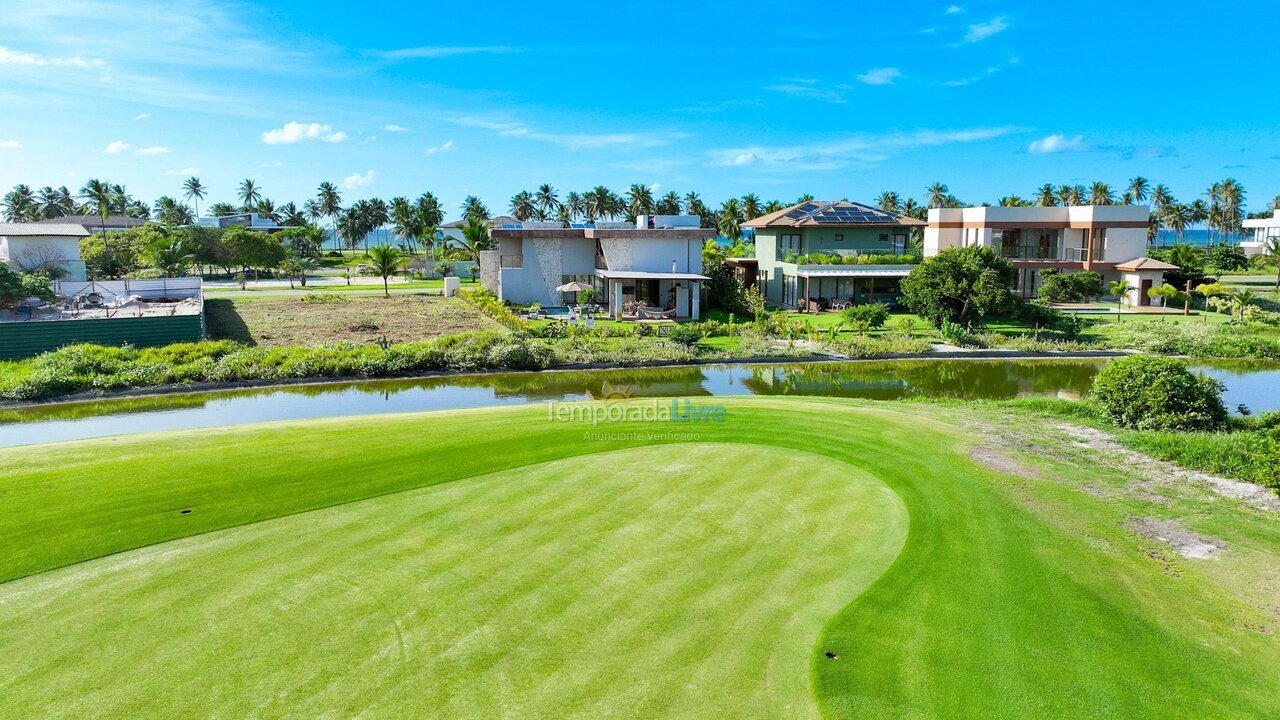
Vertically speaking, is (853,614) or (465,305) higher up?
(465,305)

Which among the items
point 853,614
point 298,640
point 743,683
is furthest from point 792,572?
point 298,640

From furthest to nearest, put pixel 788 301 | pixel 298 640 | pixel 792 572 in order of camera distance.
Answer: pixel 788 301 → pixel 792 572 → pixel 298 640

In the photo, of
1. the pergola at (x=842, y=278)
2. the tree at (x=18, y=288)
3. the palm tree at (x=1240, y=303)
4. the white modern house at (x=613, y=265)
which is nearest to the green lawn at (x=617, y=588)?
the tree at (x=18, y=288)

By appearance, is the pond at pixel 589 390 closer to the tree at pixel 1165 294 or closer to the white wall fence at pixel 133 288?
the tree at pixel 1165 294

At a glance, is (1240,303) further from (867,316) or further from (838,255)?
(867,316)

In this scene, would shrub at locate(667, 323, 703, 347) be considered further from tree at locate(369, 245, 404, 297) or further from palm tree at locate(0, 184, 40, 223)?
palm tree at locate(0, 184, 40, 223)

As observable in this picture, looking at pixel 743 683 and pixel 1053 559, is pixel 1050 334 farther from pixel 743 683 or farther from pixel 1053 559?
pixel 743 683

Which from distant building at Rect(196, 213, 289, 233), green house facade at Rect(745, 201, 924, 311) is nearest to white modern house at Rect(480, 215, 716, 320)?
green house facade at Rect(745, 201, 924, 311)
